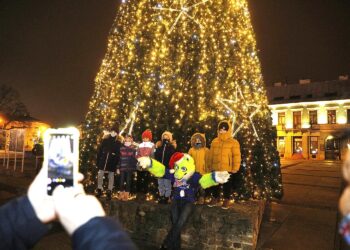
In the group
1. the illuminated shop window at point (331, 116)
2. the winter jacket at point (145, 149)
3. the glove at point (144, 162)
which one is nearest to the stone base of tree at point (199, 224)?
the winter jacket at point (145, 149)

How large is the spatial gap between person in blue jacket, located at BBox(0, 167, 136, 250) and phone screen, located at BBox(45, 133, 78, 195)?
4cm

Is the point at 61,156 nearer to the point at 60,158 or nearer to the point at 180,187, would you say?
the point at 60,158

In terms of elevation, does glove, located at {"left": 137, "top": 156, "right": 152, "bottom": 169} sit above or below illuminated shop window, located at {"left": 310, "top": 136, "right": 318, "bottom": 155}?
below

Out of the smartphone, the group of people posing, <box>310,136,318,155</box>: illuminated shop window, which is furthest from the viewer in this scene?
<box>310,136,318,155</box>: illuminated shop window

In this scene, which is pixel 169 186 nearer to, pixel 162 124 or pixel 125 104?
pixel 162 124

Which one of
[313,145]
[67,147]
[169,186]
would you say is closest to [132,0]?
[169,186]

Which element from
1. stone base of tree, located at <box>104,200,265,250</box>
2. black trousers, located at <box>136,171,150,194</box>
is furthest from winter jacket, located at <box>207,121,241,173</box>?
black trousers, located at <box>136,171,150,194</box>

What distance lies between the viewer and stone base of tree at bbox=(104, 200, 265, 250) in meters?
5.43

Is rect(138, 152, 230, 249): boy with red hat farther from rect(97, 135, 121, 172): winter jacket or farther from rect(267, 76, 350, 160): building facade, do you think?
rect(267, 76, 350, 160): building facade

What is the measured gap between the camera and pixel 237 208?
228 inches

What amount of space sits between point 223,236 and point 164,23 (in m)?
5.64

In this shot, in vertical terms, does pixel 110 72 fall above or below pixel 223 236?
above

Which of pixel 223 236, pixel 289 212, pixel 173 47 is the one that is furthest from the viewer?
pixel 289 212

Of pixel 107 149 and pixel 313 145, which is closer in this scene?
pixel 107 149
